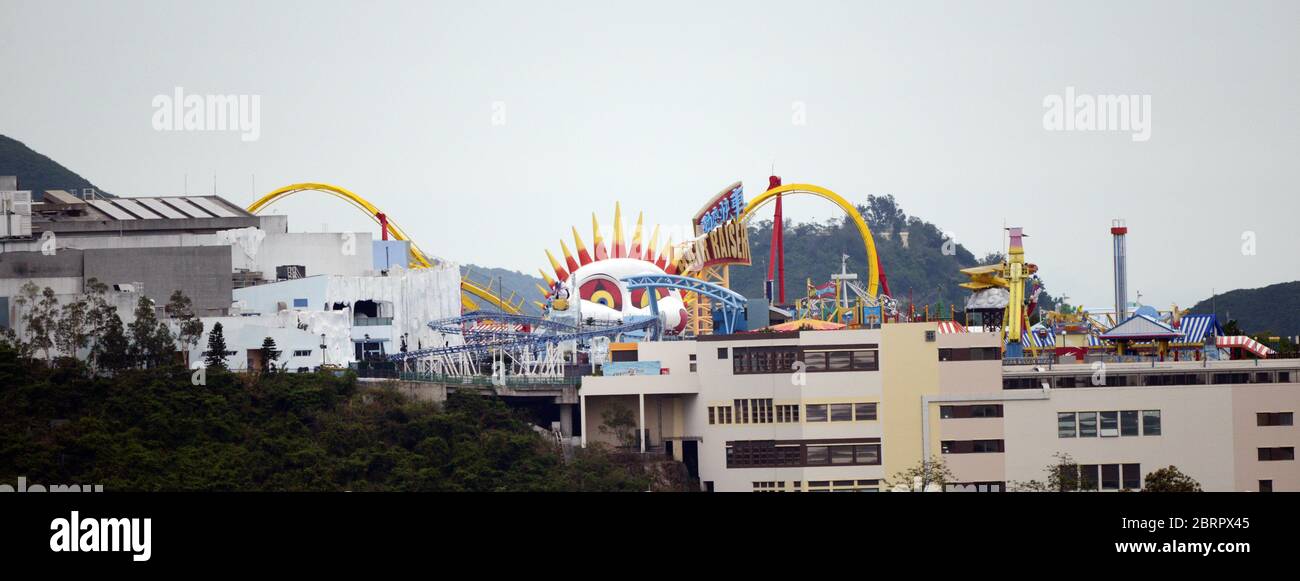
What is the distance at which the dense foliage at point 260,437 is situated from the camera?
62188mm

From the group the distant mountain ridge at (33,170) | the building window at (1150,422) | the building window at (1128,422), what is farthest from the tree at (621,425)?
the distant mountain ridge at (33,170)

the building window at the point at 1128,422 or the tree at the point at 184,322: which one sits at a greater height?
the tree at the point at 184,322

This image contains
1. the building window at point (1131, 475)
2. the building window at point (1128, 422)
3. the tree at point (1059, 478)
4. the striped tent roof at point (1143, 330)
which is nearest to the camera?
the tree at point (1059, 478)

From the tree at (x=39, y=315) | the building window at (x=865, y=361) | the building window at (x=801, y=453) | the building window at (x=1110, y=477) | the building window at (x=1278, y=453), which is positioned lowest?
the building window at (x=1110, y=477)

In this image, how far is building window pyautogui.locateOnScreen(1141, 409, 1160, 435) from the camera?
238ft

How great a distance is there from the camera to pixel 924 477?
67.6m

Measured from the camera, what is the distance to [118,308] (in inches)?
2948

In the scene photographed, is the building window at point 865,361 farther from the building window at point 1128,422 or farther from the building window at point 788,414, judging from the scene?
the building window at point 1128,422

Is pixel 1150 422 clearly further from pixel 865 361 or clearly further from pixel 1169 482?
pixel 865 361

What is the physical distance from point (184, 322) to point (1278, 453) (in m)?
43.3

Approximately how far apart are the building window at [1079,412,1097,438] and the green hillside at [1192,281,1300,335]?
72317mm

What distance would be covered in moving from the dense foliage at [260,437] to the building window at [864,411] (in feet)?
28.2
